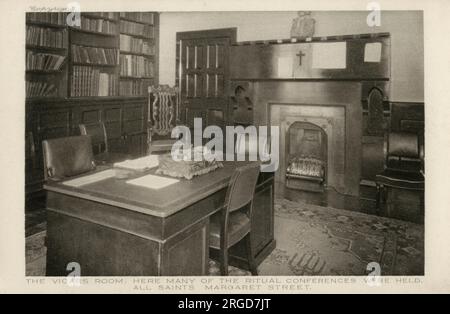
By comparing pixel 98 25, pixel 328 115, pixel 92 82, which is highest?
pixel 98 25

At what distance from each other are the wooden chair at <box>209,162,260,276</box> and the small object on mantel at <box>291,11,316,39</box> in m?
2.37

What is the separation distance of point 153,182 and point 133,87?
11.3 feet

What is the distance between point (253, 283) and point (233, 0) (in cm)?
150

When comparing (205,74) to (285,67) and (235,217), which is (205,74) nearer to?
(285,67)

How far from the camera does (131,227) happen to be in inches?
67.3

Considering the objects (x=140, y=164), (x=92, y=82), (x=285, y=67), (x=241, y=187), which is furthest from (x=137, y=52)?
(x=241, y=187)

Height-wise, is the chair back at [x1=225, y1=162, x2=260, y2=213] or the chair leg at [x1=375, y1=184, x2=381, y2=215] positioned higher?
the chair back at [x1=225, y1=162, x2=260, y2=213]

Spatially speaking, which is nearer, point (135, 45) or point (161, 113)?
point (161, 113)

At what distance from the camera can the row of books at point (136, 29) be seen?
4.85 m

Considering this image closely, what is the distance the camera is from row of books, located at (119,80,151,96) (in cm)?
496

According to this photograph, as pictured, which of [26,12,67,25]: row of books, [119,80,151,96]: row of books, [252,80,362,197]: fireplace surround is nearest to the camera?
[26,12,67,25]: row of books

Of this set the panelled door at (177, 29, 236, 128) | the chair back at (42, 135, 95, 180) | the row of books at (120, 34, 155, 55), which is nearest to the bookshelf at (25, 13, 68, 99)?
the row of books at (120, 34, 155, 55)

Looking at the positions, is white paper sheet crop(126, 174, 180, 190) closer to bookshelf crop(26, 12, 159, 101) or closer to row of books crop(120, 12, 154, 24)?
bookshelf crop(26, 12, 159, 101)

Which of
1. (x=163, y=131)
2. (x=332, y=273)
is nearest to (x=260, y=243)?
(x=332, y=273)
